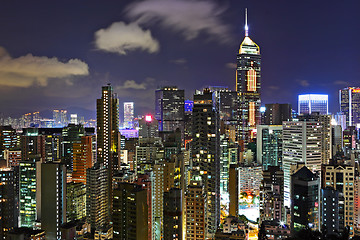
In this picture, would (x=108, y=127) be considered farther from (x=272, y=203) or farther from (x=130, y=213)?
(x=130, y=213)

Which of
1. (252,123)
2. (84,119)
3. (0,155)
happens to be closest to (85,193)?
(0,155)

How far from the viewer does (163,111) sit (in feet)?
89.7

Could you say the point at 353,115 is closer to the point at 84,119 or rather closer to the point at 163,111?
the point at 163,111

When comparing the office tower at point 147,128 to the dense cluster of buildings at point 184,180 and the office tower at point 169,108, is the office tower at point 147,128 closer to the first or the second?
the dense cluster of buildings at point 184,180

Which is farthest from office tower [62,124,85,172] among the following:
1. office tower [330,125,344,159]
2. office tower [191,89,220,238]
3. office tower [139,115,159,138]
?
office tower [330,125,344,159]

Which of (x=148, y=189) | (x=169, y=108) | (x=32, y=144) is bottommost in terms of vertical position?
(x=148, y=189)

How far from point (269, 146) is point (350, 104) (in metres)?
6.34

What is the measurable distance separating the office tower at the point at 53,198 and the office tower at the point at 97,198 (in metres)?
1.34

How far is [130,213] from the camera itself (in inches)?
316

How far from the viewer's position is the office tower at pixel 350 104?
68.3 ft

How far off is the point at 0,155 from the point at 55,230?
6.91 meters

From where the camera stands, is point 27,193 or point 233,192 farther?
point 233,192

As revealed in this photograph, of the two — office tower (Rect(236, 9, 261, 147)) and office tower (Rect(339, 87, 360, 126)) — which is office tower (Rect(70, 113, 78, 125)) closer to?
office tower (Rect(339, 87, 360, 126))

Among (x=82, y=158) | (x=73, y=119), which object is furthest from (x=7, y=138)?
(x=82, y=158)
